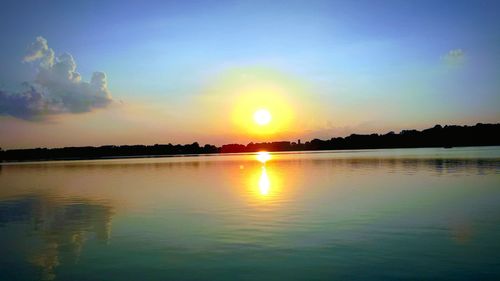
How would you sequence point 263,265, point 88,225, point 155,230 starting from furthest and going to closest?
point 88,225 < point 155,230 < point 263,265

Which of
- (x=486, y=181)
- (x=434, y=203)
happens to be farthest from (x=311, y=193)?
(x=486, y=181)

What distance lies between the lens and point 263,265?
16156mm

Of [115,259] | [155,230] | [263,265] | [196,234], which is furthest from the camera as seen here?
[155,230]

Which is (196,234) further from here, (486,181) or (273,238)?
(486,181)

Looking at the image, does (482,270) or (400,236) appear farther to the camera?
(400,236)

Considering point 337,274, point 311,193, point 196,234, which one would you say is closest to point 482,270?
point 337,274

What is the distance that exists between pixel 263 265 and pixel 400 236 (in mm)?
8103

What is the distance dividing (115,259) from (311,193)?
25.1m

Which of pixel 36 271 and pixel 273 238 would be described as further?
pixel 273 238

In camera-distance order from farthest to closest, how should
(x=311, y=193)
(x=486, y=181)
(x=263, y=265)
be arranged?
(x=486, y=181) → (x=311, y=193) → (x=263, y=265)

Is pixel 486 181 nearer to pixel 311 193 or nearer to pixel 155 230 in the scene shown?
pixel 311 193

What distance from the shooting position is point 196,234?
22.5 meters

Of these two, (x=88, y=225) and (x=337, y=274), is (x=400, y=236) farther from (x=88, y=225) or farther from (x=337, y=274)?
(x=88, y=225)

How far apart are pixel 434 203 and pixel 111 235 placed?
73.4ft
